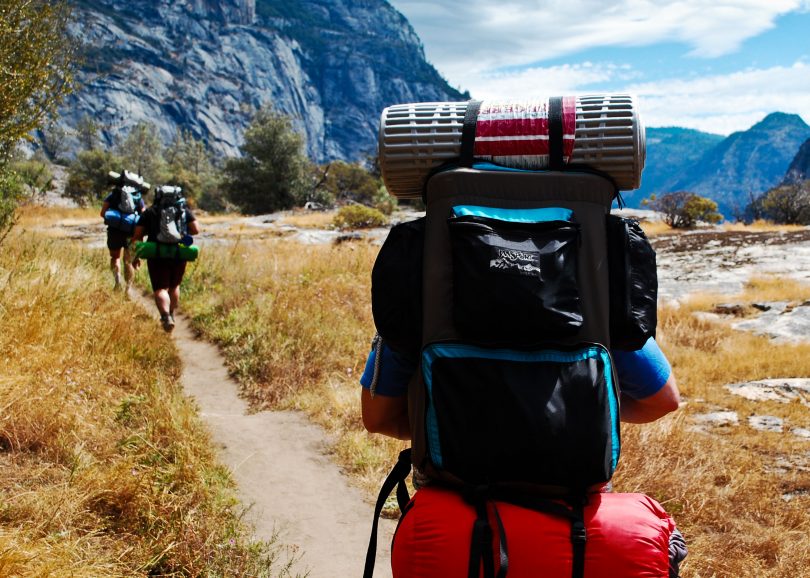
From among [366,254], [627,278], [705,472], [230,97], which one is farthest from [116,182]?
[230,97]

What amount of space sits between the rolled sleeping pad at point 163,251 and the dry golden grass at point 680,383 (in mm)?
938

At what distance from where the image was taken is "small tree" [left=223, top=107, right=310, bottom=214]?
3984 centimetres

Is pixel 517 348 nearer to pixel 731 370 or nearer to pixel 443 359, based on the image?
pixel 443 359

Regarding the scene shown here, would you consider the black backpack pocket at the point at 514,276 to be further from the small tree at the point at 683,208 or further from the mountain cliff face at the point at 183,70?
the mountain cliff face at the point at 183,70

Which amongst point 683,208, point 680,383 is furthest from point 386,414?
point 683,208

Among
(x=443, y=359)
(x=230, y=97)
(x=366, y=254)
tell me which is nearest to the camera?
(x=443, y=359)

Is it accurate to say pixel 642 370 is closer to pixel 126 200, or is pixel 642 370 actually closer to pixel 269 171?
pixel 126 200

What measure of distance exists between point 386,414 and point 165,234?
581 centimetres

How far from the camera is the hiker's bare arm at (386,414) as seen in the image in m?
1.63

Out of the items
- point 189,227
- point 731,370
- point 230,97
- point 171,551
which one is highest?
point 230,97

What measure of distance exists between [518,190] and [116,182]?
8498 millimetres

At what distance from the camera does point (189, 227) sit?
712cm

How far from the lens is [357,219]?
21.5 m

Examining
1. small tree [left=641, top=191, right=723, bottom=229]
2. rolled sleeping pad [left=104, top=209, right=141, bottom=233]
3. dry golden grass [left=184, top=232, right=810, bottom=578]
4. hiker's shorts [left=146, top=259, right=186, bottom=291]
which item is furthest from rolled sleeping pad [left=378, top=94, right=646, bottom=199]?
small tree [left=641, top=191, right=723, bottom=229]
